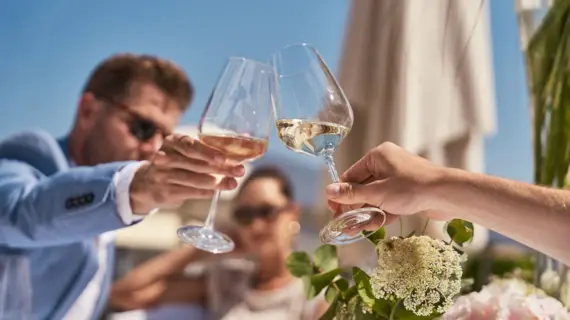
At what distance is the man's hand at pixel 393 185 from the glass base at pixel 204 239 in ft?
1.07

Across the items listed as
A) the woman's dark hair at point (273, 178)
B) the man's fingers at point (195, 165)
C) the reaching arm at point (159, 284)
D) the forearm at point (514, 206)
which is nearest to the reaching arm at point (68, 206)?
the man's fingers at point (195, 165)

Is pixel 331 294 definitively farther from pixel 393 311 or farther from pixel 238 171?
pixel 238 171

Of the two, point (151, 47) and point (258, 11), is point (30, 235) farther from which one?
point (258, 11)

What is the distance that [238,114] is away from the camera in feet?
3.35

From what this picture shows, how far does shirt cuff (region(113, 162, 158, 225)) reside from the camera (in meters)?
1.23

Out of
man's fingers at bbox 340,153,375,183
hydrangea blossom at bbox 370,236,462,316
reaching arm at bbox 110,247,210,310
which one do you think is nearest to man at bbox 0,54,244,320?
reaching arm at bbox 110,247,210,310

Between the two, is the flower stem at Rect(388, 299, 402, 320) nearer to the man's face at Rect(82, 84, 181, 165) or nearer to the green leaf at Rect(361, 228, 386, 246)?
the green leaf at Rect(361, 228, 386, 246)

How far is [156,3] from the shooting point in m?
2.79

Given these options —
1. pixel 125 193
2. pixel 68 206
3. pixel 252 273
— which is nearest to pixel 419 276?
pixel 125 193

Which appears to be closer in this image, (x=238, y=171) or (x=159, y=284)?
(x=238, y=171)

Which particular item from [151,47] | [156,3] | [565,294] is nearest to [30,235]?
[565,294]

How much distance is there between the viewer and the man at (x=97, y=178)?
114cm

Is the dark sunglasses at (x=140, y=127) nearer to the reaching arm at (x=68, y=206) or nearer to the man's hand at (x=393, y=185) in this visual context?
the reaching arm at (x=68, y=206)

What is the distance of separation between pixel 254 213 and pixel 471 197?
1.48m
